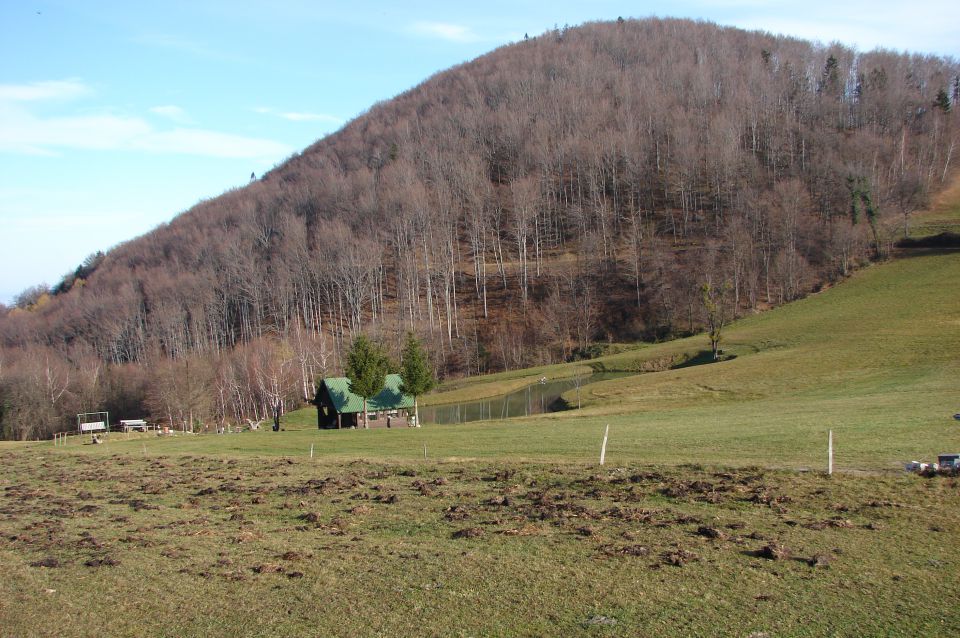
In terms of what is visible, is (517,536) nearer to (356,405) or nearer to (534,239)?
(356,405)

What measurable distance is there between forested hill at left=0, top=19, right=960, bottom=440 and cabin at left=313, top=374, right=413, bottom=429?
30.6 m

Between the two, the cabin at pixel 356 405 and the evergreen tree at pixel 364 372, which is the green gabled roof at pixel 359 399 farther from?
the evergreen tree at pixel 364 372

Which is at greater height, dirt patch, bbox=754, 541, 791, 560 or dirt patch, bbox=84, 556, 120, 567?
dirt patch, bbox=84, 556, 120, 567

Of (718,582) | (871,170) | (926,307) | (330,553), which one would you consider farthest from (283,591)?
(871,170)

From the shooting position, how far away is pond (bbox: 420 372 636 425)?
6369cm

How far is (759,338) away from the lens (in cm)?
7312

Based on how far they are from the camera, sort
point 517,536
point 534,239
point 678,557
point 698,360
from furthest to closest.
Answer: point 534,239, point 698,360, point 517,536, point 678,557

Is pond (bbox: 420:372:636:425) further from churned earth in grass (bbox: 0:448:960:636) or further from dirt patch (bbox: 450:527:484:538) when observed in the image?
dirt patch (bbox: 450:527:484:538)

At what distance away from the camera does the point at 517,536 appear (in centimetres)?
1514

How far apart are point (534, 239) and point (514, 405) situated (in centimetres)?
7728

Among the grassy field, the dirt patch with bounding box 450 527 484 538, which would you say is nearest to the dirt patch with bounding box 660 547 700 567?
the grassy field

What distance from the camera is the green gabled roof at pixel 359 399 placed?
61.1 metres

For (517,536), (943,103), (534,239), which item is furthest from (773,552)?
(943,103)

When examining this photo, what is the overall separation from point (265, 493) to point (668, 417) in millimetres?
25332
